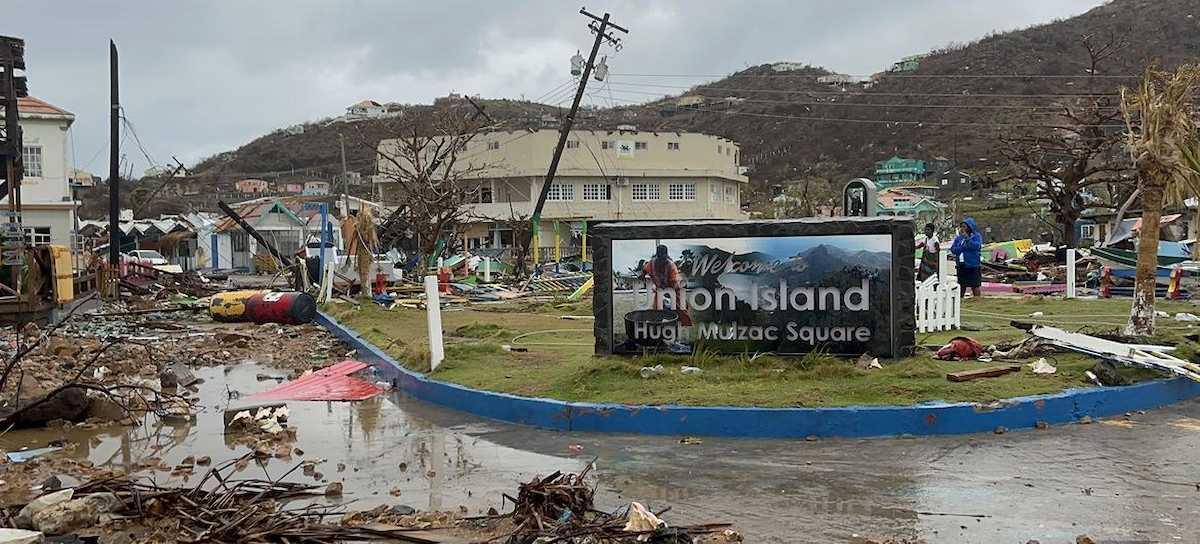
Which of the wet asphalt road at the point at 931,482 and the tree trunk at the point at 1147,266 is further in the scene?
the tree trunk at the point at 1147,266

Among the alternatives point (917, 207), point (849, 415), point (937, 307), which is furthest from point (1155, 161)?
point (917, 207)

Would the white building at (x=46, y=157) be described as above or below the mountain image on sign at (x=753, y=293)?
above

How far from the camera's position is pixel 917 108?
4331 inches

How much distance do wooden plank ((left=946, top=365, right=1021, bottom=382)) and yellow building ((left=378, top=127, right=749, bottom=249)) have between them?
54.9m

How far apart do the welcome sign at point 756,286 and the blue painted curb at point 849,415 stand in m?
1.46

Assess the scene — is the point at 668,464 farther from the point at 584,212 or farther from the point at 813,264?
the point at 584,212

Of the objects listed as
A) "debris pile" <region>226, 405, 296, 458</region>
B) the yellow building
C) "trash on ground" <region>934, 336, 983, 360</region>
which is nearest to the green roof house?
the yellow building

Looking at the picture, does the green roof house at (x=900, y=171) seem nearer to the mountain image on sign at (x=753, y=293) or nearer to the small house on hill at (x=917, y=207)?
the small house on hill at (x=917, y=207)

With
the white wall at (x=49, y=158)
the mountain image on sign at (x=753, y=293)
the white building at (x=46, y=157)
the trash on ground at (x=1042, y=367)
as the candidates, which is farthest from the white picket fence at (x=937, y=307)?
the white wall at (x=49, y=158)

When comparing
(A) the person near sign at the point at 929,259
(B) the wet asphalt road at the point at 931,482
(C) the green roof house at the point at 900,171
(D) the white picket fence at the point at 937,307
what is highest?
(C) the green roof house at the point at 900,171

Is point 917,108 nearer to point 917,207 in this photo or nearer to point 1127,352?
point 917,207

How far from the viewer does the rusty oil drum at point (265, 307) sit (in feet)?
70.6

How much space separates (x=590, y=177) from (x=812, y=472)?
196ft

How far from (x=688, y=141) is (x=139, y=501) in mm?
63362
